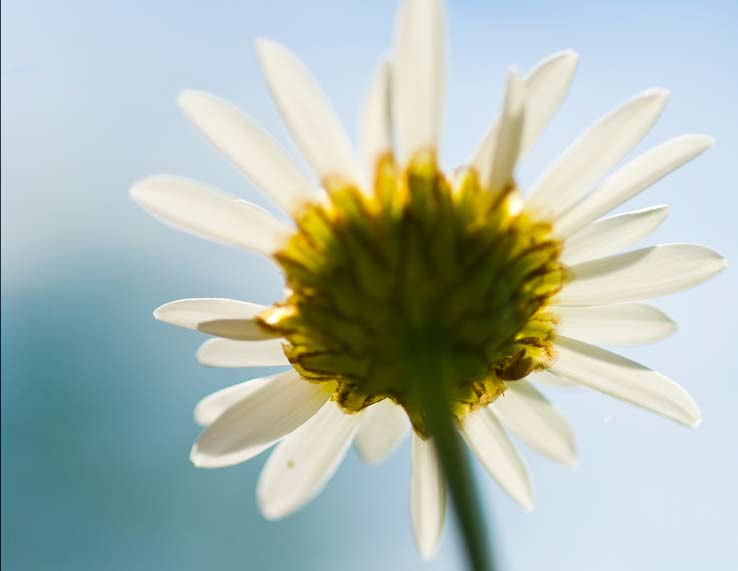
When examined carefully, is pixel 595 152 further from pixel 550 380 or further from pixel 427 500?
pixel 427 500

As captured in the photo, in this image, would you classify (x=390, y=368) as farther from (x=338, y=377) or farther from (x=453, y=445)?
(x=453, y=445)

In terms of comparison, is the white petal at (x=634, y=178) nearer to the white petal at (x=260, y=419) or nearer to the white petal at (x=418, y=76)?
the white petal at (x=418, y=76)

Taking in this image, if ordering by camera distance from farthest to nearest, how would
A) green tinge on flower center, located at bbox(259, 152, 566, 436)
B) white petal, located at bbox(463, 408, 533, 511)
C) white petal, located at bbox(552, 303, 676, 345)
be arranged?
white petal, located at bbox(463, 408, 533, 511), white petal, located at bbox(552, 303, 676, 345), green tinge on flower center, located at bbox(259, 152, 566, 436)

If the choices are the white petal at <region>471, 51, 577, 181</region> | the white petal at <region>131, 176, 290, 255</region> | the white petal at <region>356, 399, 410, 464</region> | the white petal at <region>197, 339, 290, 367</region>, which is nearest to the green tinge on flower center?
the white petal at <region>131, 176, 290, 255</region>

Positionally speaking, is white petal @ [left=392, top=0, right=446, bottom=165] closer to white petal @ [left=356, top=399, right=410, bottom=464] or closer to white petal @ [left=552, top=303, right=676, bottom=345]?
white petal @ [left=552, top=303, right=676, bottom=345]

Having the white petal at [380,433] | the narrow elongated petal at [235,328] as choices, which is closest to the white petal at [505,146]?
the narrow elongated petal at [235,328]

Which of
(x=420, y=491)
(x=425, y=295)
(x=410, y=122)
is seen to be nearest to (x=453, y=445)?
(x=425, y=295)

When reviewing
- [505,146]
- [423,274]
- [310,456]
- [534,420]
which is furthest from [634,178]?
[310,456]
